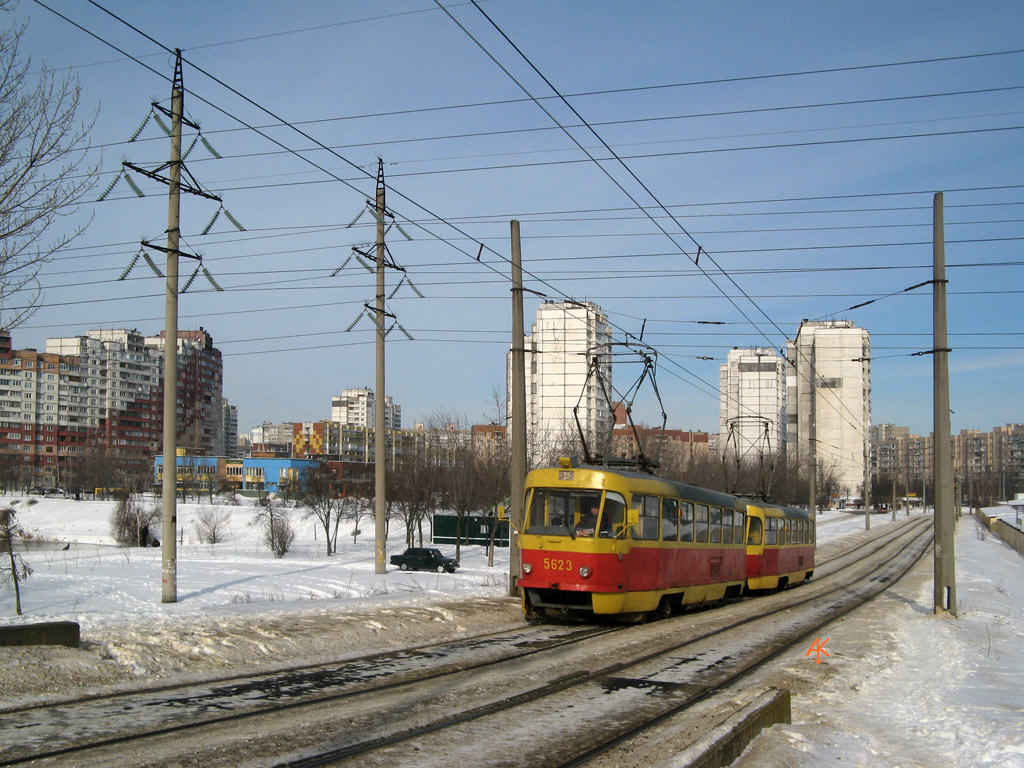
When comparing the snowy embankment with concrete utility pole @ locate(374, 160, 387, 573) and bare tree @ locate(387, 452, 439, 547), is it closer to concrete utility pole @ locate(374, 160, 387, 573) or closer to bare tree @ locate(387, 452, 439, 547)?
concrete utility pole @ locate(374, 160, 387, 573)

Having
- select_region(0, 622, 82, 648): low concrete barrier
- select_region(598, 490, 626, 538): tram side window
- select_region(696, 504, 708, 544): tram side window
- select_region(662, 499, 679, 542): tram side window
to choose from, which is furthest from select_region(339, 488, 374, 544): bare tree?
select_region(0, 622, 82, 648): low concrete barrier

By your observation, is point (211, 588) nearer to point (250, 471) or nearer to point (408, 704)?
point (408, 704)

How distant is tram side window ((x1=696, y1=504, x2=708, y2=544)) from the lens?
64.8 ft

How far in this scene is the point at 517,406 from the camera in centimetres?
1828

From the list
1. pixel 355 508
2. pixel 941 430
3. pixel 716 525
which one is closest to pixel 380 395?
pixel 716 525

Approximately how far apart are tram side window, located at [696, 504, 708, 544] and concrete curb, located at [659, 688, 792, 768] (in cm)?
1093

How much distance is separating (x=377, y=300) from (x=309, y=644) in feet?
51.9

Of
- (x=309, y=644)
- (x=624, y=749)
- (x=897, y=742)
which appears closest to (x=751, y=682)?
(x=897, y=742)

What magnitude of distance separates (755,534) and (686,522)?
24.7ft

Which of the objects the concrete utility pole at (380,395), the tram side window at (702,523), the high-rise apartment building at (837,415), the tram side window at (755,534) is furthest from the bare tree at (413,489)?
the high-rise apartment building at (837,415)

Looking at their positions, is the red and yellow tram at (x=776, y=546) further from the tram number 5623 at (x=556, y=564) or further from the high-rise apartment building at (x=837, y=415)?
the high-rise apartment building at (x=837, y=415)

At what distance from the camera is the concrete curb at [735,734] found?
6.52 metres

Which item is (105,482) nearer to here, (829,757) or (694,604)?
(694,604)

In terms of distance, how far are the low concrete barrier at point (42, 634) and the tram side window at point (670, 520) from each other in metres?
10.8
